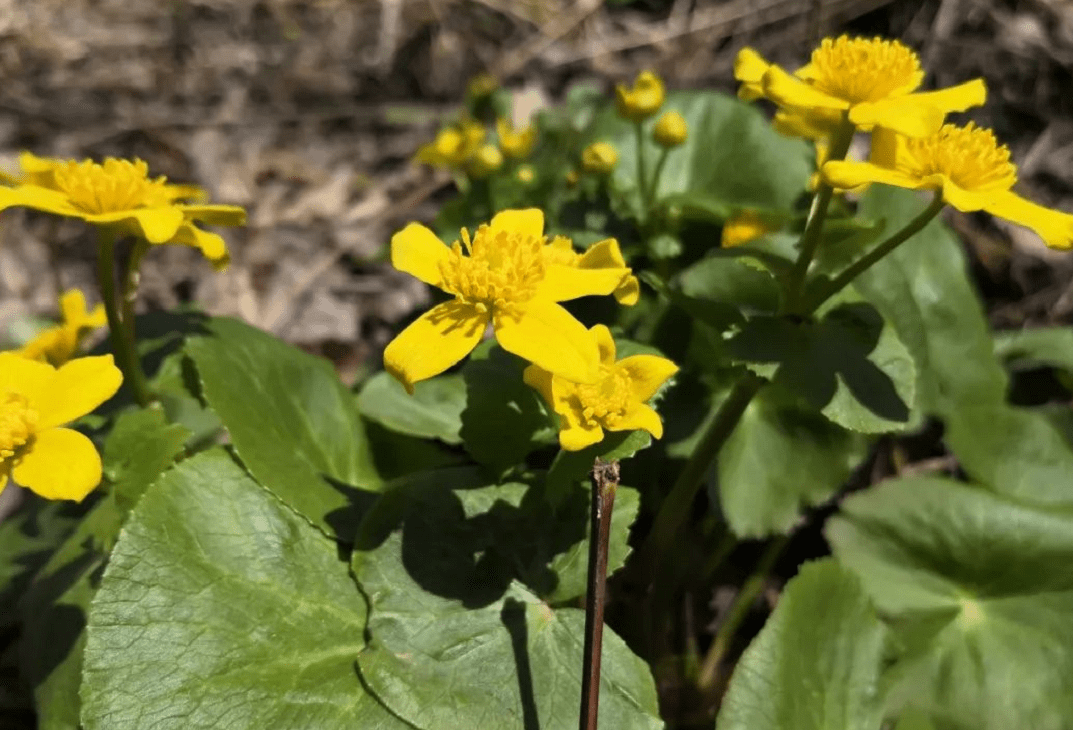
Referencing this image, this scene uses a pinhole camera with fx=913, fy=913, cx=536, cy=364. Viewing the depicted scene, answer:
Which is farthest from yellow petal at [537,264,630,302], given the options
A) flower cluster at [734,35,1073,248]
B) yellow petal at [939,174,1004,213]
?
yellow petal at [939,174,1004,213]

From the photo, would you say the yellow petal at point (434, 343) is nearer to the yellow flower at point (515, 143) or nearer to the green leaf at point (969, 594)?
the green leaf at point (969, 594)

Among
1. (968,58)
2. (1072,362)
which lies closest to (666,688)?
(1072,362)

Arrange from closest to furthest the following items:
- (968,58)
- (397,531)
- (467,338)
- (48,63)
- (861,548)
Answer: (467,338) < (397,531) < (861,548) < (968,58) < (48,63)

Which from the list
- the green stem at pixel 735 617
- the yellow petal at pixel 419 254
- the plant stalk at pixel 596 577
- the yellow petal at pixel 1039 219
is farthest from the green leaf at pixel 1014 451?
the yellow petal at pixel 419 254

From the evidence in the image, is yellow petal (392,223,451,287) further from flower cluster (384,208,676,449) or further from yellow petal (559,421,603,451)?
yellow petal (559,421,603,451)

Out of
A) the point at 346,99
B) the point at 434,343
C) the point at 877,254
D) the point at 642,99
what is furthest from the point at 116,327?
the point at 346,99

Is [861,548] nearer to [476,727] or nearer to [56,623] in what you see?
[476,727]
